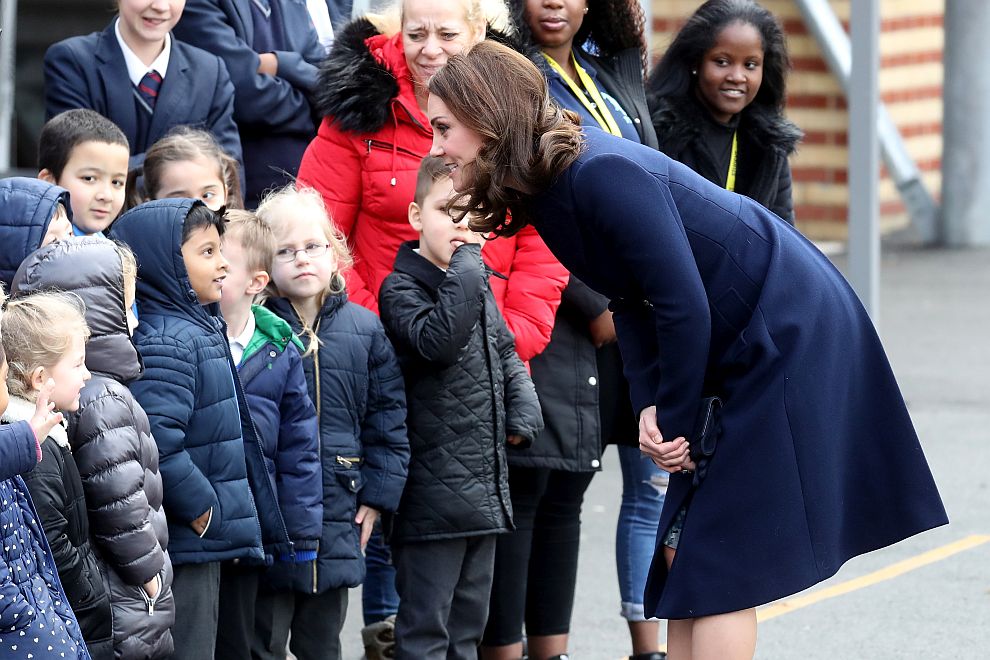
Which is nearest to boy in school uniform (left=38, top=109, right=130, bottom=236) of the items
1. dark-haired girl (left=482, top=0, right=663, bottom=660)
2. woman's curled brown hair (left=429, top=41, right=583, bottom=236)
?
dark-haired girl (left=482, top=0, right=663, bottom=660)

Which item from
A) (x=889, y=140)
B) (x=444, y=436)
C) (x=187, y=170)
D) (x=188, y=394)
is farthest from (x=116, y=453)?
(x=889, y=140)

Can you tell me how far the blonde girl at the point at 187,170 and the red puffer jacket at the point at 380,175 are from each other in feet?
0.92

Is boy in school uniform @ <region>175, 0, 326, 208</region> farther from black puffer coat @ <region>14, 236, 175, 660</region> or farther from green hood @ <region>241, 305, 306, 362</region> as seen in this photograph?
black puffer coat @ <region>14, 236, 175, 660</region>

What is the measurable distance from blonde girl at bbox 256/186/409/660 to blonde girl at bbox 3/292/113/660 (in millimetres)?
915

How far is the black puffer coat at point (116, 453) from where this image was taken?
345cm

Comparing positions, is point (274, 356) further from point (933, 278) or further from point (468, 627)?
point (933, 278)

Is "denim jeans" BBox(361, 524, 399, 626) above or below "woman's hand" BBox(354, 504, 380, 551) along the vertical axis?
below

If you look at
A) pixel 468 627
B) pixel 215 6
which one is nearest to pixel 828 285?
pixel 468 627

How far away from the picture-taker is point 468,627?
14.3ft

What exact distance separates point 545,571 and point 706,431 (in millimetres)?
1384

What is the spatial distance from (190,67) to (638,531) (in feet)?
6.54

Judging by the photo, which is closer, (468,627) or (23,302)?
(23,302)

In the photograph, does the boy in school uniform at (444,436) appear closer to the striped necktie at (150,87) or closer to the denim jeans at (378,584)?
the denim jeans at (378,584)

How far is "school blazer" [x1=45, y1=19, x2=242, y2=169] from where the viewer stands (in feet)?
15.9
